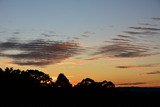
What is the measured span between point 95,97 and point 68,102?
25.1 ft

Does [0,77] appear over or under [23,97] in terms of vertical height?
over

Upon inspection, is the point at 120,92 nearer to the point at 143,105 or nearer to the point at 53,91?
the point at 143,105

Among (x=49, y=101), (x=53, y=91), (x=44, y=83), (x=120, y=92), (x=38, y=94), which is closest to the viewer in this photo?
(x=49, y=101)

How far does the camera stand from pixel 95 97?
65.9 m

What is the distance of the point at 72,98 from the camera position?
63938 millimetres

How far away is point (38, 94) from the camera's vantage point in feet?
206

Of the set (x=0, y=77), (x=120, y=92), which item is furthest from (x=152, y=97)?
(x=0, y=77)

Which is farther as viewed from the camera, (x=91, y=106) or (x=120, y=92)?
(x=120, y=92)

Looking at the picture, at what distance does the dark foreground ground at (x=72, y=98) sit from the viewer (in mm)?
57125

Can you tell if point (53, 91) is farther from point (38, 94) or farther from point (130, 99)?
point (130, 99)

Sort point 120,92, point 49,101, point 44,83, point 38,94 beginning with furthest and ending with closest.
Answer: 1. point 44,83
2. point 120,92
3. point 38,94
4. point 49,101

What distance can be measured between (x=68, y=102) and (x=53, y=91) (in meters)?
8.69

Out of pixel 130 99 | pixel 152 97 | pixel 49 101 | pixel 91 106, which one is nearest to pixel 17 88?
pixel 49 101

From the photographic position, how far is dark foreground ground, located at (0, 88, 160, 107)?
57.1 m
